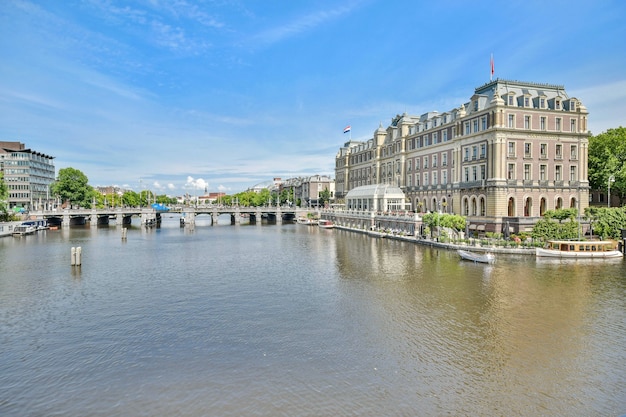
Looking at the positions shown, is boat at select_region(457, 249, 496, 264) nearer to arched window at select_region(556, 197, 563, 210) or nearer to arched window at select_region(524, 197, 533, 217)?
Result: arched window at select_region(524, 197, 533, 217)

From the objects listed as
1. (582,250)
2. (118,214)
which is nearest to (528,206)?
(582,250)

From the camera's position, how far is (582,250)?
57.8 metres

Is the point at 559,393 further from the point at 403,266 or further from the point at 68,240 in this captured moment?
the point at 68,240

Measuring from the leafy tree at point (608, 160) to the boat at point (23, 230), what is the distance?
130m

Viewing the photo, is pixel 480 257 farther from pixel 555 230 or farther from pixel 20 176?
pixel 20 176

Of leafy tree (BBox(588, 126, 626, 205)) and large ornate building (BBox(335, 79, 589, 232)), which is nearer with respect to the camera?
large ornate building (BBox(335, 79, 589, 232))

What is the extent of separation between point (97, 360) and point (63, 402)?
4.60 meters

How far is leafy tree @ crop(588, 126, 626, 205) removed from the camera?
80.8 metres

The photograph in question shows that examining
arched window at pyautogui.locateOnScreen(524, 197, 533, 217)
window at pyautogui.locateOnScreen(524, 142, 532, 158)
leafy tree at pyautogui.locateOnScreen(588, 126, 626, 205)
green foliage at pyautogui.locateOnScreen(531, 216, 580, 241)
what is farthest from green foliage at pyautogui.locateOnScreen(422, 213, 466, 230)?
leafy tree at pyautogui.locateOnScreen(588, 126, 626, 205)

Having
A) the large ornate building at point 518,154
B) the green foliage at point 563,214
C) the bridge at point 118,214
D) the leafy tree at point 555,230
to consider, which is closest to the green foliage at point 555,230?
the leafy tree at point 555,230

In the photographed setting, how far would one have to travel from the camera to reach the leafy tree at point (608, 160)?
80812 mm

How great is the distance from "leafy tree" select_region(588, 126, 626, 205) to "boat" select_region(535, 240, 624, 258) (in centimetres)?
2797

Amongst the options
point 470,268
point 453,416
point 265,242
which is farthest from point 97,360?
point 265,242

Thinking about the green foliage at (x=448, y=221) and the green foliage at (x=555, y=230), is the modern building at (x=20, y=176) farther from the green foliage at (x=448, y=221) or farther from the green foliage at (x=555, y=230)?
the green foliage at (x=555, y=230)
